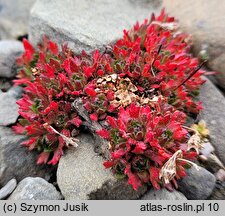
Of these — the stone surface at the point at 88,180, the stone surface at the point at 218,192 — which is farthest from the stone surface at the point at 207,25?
the stone surface at the point at 88,180

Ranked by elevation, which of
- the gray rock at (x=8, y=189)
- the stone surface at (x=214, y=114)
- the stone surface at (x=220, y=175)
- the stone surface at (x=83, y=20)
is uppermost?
the stone surface at (x=83, y=20)

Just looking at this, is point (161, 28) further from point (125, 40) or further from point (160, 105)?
point (160, 105)

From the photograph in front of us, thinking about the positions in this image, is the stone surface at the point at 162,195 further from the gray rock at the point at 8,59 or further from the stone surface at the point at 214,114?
the gray rock at the point at 8,59

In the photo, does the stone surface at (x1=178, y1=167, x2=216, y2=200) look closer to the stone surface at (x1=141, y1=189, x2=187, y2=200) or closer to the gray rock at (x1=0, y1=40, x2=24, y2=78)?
the stone surface at (x1=141, y1=189, x2=187, y2=200)

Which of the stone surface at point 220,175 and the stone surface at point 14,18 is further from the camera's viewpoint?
the stone surface at point 14,18

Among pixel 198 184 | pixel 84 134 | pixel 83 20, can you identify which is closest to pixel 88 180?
pixel 84 134

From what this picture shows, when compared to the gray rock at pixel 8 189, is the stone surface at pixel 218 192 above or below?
above

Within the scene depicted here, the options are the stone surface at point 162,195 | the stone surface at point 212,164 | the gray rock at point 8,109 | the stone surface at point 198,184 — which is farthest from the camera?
the gray rock at point 8,109

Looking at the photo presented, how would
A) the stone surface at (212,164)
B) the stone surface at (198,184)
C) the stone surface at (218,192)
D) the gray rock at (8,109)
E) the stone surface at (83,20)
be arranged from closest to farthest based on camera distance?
1. the stone surface at (198,184)
2. the stone surface at (218,192)
3. the stone surface at (212,164)
4. the gray rock at (8,109)
5. the stone surface at (83,20)
